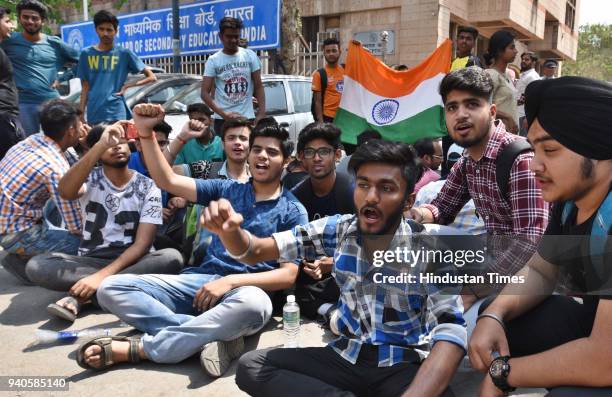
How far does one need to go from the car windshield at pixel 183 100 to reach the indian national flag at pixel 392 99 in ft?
6.27

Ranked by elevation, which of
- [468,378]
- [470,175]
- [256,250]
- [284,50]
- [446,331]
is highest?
[284,50]

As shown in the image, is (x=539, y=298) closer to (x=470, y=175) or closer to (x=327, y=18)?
(x=470, y=175)

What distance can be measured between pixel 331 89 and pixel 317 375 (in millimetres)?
4869

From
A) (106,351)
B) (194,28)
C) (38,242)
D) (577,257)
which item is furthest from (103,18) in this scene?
(194,28)

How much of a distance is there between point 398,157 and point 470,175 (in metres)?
0.97

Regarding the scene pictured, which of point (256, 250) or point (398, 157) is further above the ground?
point (398, 157)

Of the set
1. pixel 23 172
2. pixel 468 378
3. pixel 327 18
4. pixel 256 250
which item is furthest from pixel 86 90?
pixel 327 18

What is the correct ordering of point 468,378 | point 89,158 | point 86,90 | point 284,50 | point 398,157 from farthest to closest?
1. point 284,50
2. point 86,90
3. point 89,158
4. point 468,378
5. point 398,157

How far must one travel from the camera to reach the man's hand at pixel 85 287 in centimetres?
338

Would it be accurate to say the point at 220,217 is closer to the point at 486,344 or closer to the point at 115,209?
the point at 486,344

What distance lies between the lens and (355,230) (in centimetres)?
221

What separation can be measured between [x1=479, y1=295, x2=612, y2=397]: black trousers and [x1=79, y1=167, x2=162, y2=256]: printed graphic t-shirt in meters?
2.53

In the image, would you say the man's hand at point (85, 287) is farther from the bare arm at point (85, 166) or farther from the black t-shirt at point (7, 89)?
the black t-shirt at point (7, 89)

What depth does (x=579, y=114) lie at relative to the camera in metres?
1.73
